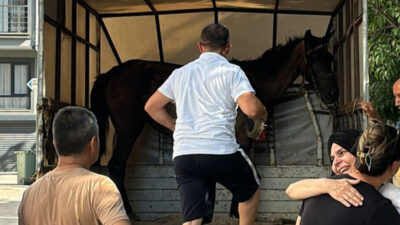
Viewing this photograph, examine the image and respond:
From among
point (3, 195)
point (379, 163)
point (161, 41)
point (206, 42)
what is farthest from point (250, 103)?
point (3, 195)

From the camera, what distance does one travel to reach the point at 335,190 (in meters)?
1.78

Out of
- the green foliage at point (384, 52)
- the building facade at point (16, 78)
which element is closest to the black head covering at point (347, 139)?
the green foliage at point (384, 52)

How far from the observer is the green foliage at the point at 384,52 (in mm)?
7238

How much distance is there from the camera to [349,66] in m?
5.37

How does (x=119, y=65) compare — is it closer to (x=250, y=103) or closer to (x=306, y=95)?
(x=306, y=95)

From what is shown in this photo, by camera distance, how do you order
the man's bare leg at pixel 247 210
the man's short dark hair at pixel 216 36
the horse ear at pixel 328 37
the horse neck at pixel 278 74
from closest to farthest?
1. the man's short dark hair at pixel 216 36
2. the man's bare leg at pixel 247 210
3. the horse ear at pixel 328 37
4. the horse neck at pixel 278 74

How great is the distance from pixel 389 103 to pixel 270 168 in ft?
10.3

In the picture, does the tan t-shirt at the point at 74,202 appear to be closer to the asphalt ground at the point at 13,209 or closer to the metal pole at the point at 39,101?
the metal pole at the point at 39,101

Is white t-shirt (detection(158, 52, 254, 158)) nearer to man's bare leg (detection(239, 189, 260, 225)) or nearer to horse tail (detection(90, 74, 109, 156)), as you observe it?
man's bare leg (detection(239, 189, 260, 225))

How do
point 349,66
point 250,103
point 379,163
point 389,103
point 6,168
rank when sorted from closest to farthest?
point 379,163 → point 250,103 → point 349,66 → point 389,103 → point 6,168

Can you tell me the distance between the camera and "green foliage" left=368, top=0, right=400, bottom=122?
7238 millimetres

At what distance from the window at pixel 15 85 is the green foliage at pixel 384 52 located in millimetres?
15545

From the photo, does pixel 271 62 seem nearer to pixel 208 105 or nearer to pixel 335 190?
pixel 208 105

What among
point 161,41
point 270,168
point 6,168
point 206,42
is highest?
point 161,41
